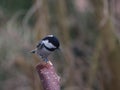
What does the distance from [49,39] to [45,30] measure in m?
1.24

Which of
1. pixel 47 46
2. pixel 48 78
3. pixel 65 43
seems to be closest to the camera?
pixel 48 78

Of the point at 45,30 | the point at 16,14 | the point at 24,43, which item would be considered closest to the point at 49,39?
the point at 45,30

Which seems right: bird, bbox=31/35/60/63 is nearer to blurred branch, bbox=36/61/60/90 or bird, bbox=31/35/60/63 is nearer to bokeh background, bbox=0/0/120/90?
blurred branch, bbox=36/61/60/90

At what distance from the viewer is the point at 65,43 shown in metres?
2.21

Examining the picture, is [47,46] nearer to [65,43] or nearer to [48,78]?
[48,78]

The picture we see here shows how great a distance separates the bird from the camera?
77cm

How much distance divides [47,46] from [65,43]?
4.65 feet

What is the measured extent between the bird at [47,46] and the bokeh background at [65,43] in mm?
994

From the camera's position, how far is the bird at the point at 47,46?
2.51ft

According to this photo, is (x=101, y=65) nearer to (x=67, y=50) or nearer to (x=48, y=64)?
(x=67, y=50)

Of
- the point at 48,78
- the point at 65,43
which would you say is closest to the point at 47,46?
the point at 48,78

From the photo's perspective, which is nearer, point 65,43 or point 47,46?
point 47,46

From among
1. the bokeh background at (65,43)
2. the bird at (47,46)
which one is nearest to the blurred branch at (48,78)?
the bird at (47,46)

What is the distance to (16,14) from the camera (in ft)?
8.93
